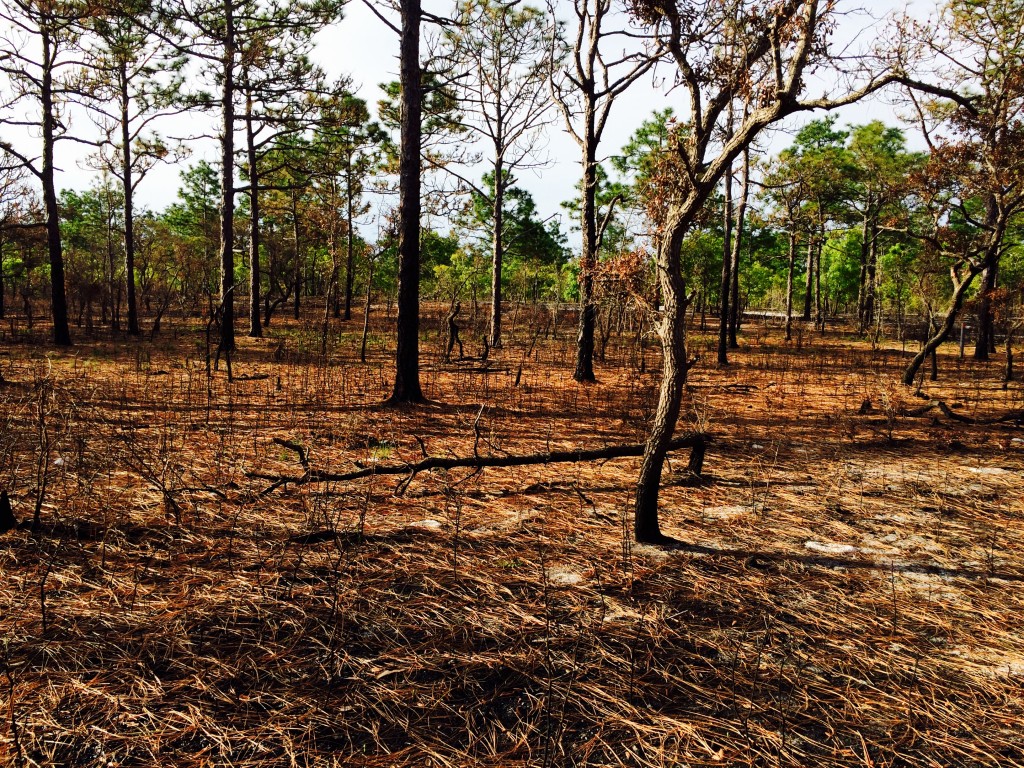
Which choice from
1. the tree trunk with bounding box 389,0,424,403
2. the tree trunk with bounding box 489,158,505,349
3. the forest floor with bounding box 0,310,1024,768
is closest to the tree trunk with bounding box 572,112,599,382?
the tree trunk with bounding box 389,0,424,403

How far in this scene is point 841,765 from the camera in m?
1.68

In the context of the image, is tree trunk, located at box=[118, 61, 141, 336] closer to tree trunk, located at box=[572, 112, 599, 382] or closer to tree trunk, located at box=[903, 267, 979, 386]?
tree trunk, located at box=[572, 112, 599, 382]

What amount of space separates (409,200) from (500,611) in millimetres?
6483

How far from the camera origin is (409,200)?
7742 millimetres

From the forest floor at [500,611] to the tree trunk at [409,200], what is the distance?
2.42m

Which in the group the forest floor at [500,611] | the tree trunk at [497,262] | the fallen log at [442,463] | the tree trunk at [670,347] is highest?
the tree trunk at [497,262]

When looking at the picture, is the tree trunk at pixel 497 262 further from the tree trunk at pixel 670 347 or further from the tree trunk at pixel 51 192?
the tree trunk at pixel 670 347

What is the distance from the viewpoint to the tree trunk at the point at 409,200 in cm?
763

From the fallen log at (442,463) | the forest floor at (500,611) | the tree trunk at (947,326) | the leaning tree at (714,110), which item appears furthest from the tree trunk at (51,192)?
the tree trunk at (947,326)

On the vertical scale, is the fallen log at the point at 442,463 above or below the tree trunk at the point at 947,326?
below

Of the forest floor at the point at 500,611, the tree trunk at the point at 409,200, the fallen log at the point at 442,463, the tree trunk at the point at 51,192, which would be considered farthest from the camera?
the tree trunk at the point at 51,192

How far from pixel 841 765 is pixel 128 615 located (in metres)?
2.72

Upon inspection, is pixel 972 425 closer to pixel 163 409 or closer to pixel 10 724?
pixel 10 724

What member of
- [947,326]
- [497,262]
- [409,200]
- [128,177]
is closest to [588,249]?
[409,200]
